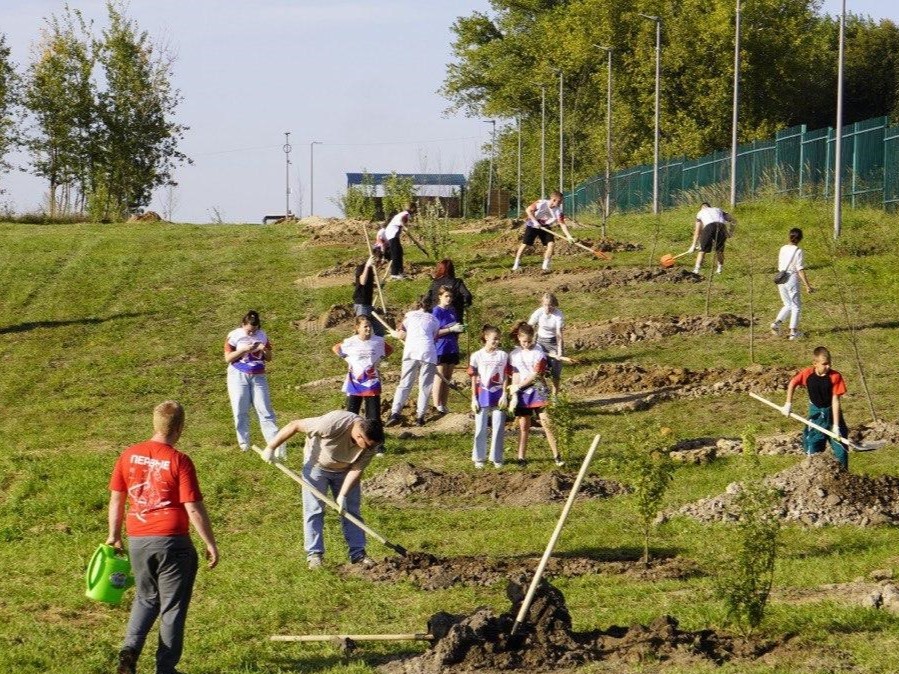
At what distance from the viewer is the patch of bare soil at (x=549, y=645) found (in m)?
8.73

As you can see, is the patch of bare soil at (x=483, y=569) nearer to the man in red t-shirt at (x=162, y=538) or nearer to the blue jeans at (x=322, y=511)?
the blue jeans at (x=322, y=511)

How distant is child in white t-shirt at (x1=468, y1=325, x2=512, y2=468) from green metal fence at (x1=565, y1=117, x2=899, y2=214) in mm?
20529

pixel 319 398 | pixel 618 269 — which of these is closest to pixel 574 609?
pixel 319 398

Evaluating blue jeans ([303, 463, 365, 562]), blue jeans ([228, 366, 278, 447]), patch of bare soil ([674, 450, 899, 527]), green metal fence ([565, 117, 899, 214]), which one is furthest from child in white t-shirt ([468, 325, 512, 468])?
green metal fence ([565, 117, 899, 214])

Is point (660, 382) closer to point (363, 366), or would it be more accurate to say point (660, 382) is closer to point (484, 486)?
point (363, 366)

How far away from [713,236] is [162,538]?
20.5 metres

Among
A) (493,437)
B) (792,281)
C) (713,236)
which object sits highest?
(713,236)

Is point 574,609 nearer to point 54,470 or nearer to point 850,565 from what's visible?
point 850,565

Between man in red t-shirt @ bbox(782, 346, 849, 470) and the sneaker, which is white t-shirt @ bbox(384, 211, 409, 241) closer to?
man in red t-shirt @ bbox(782, 346, 849, 470)

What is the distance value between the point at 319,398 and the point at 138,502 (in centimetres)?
1257

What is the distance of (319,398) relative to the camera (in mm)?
21312

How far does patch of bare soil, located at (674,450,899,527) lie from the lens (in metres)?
13.4

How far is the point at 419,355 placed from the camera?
58.7ft

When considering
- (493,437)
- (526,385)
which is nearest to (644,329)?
(526,385)
